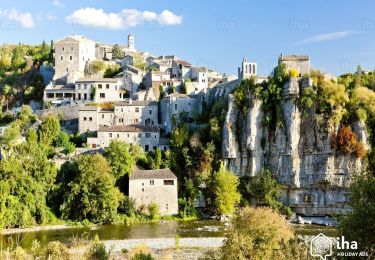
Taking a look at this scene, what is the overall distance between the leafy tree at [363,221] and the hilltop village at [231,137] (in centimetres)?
2915

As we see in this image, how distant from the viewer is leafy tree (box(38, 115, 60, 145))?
53.2m

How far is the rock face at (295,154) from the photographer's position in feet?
161

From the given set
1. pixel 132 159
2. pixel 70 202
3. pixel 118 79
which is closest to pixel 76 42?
pixel 118 79

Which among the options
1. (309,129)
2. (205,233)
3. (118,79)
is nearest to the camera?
(205,233)

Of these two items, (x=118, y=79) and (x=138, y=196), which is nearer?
(x=138, y=196)

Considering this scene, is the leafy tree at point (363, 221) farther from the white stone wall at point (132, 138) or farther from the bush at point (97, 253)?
the white stone wall at point (132, 138)

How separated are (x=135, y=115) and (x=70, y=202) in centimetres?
1556

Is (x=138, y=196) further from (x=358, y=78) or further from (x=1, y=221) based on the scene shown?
(x=358, y=78)

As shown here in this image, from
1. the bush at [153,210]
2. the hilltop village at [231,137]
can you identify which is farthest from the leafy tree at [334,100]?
the bush at [153,210]

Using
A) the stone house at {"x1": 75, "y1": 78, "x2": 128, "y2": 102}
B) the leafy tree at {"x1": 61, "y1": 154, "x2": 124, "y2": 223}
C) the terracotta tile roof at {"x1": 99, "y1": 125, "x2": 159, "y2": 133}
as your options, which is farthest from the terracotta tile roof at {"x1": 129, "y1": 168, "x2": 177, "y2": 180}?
the stone house at {"x1": 75, "y1": 78, "x2": 128, "y2": 102}

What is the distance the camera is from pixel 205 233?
135ft

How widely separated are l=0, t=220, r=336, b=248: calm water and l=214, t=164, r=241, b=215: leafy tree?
7.25 ft

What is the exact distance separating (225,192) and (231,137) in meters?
6.65

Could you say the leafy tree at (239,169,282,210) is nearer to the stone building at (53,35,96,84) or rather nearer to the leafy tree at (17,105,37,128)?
the leafy tree at (17,105,37,128)
